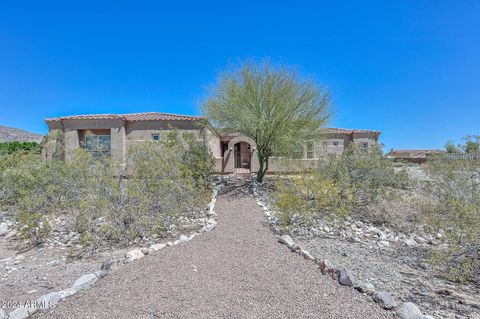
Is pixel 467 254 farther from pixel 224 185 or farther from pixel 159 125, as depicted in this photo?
pixel 159 125

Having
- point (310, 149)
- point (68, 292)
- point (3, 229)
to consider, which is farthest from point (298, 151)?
point (3, 229)

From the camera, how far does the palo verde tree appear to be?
13367 mm

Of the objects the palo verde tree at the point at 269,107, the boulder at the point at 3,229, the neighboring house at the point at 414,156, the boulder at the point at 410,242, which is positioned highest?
the palo verde tree at the point at 269,107

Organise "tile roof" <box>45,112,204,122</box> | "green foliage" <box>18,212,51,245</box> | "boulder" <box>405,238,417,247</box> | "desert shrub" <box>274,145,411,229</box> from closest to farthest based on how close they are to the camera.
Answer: "green foliage" <box>18,212,51,245</box> → "boulder" <box>405,238,417,247</box> → "desert shrub" <box>274,145,411,229</box> → "tile roof" <box>45,112,204,122</box>

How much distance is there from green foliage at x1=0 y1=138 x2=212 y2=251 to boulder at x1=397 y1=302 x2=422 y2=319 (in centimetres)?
559

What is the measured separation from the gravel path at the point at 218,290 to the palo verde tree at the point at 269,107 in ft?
27.4

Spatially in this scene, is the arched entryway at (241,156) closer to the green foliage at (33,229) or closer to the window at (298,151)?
the window at (298,151)

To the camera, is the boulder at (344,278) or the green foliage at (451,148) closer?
the boulder at (344,278)

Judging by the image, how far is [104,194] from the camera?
23.9 feet

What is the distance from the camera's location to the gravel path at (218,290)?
350 centimetres

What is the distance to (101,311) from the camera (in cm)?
348

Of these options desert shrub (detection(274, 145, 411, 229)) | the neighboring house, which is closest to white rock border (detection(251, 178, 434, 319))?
desert shrub (detection(274, 145, 411, 229))

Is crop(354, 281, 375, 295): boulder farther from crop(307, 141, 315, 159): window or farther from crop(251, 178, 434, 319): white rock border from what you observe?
crop(307, 141, 315, 159): window

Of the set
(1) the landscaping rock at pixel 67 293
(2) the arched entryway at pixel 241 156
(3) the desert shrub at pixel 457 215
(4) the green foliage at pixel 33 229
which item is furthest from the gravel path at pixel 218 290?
(2) the arched entryway at pixel 241 156
